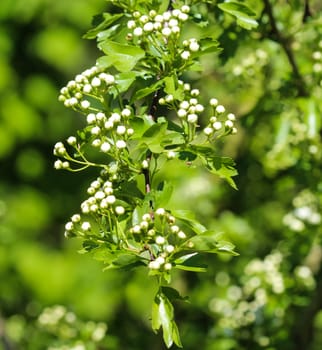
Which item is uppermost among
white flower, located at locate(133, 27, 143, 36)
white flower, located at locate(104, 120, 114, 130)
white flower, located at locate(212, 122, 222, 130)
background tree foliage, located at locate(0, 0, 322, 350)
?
white flower, located at locate(133, 27, 143, 36)

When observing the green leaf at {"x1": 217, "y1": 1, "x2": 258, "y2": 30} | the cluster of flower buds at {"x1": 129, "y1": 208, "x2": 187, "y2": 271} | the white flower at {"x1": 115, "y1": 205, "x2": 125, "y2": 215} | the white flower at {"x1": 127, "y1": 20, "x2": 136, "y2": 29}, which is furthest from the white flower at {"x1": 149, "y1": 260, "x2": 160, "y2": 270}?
the green leaf at {"x1": 217, "y1": 1, "x2": 258, "y2": 30}

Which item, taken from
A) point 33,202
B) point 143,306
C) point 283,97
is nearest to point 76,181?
point 33,202

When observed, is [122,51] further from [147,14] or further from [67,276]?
[67,276]

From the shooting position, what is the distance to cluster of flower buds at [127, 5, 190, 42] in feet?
5.84

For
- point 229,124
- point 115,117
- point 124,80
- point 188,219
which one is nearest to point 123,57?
point 124,80

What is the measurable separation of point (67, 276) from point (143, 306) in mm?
2326

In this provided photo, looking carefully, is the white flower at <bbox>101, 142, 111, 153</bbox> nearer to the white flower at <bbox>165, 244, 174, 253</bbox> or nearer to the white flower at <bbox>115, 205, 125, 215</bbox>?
the white flower at <bbox>115, 205, 125, 215</bbox>

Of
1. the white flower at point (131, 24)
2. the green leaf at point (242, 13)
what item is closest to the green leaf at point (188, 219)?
the white flower at point (131, 24)

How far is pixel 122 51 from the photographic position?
1827mm

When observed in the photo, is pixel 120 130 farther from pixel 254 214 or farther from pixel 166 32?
pixel 254 214

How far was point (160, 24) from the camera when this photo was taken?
1800mm

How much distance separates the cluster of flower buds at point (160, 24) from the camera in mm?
1780

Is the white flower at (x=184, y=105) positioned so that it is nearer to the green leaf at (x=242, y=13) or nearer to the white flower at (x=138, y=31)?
the white flower at (x=138, y=31)

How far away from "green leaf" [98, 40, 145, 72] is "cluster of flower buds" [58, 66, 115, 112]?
3 cm
